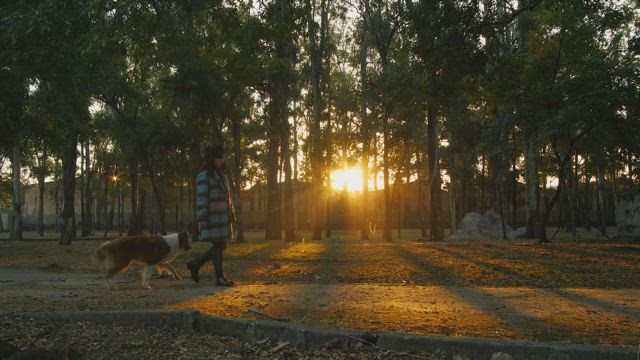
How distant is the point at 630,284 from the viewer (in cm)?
836

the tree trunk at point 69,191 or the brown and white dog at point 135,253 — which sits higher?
the tree trunk at point 69,191

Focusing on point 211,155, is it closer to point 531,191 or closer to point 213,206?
point 213,206

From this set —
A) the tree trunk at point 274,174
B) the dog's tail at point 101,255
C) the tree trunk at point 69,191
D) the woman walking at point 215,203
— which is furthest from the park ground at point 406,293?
the tree trunk at point 274,174

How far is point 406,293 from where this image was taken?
7156 millimetres

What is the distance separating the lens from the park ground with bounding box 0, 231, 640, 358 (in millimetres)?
4953

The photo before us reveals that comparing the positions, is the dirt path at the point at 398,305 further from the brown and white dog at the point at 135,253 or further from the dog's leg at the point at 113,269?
the brown and white dog at the point at 135,253

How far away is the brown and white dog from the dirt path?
0.34 metres

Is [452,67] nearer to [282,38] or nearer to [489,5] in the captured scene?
[489,5]

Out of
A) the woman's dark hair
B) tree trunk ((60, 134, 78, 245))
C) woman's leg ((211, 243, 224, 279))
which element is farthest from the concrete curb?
tree trunk ((60, 134, 78, 245))

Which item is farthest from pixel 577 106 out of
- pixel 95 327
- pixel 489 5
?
pixel 95 327

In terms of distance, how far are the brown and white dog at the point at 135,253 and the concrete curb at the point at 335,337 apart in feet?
7.58

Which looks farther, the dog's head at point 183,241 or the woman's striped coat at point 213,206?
the dog's head at point 183,241

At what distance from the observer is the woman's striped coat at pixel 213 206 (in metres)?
7.77

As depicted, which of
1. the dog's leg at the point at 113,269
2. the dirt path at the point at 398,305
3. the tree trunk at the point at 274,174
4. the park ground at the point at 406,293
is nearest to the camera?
the dirt path at the point at 398,305
